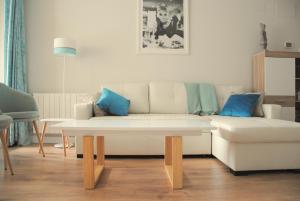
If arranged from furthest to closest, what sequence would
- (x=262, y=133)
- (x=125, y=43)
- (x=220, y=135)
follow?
(x=125, y=43), (x=220, y=135), (x=262, y=133)

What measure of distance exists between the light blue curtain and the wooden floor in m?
0.88

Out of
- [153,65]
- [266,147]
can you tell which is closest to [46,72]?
[153,65]

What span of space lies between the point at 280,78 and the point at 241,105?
0.84 meters

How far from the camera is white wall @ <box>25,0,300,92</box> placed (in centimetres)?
343

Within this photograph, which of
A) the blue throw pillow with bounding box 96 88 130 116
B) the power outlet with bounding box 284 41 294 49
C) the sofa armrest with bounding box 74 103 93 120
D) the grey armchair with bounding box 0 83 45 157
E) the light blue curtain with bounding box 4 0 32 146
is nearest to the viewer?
the grey armchair with bounding box 0 83 45 157

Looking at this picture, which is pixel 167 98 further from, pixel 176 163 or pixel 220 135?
pixel 176 163

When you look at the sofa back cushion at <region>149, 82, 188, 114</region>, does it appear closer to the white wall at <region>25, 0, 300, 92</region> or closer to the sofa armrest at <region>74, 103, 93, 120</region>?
the white wall at <region>25, 0, 300, 92</region>

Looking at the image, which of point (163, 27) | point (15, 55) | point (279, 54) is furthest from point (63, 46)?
point (279, 54)

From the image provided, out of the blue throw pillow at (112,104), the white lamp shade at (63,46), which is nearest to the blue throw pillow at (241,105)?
the blue throw pillow at (112,104)

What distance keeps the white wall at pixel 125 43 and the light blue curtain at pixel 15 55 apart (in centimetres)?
17

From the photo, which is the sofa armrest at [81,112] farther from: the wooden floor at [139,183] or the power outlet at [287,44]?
the power outlet at [287,44]

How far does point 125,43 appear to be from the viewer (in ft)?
11.4

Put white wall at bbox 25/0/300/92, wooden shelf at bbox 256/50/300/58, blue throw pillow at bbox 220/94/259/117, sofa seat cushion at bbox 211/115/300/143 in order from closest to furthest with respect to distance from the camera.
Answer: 1. sofa seat cushion at bbox 211/115/300/143
2. blue throw pillow at bbox 220/94/259/117
3. wooden shelf at bbox 256/50/300/58
4. white wall at bbox 25/0/300/92

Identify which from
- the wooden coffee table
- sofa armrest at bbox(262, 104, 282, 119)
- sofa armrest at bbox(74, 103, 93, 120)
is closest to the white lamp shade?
sofa armrest at bbox(74, 103, 93, 120)
